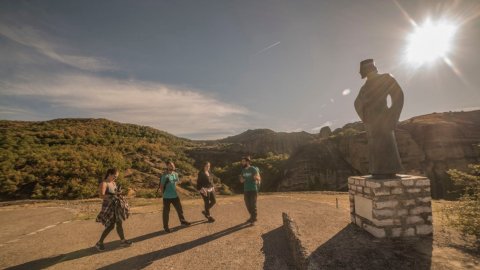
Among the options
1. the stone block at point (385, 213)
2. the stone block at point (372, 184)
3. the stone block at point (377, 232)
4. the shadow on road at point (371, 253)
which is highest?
the stone block at point (372, 184)

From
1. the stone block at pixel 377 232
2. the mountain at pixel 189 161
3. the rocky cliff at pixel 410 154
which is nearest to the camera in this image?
the stone block at pixel 377 232

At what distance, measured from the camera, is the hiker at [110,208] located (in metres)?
6.40

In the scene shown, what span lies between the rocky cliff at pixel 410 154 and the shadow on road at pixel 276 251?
23.6m

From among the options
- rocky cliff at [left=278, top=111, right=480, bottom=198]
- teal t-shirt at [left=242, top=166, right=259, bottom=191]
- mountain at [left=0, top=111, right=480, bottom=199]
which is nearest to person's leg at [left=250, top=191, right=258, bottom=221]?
teal t-shirt at [left=242, top=166, right=259, bottom=191]

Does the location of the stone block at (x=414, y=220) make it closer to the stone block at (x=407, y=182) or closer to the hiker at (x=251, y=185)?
the stone block at (x=407, y=182)

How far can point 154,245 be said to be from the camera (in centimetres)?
665

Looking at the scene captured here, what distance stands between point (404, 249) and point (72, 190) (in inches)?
909

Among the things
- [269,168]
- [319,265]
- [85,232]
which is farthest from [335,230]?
[269,168]

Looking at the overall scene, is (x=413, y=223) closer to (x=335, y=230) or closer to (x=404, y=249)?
(x=404, y=249)

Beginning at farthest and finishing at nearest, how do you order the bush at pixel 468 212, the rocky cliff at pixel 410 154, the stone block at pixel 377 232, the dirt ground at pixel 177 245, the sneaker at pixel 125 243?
the rocky cliff at pixel 410 154
the sneaker at pixel 125 243
the dirt ground at pixel 177 245
the bush at pixel 468 212
the stone block at pixel 377 232

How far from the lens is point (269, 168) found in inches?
1468

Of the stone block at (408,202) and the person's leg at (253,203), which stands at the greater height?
the stone block at (408,202)

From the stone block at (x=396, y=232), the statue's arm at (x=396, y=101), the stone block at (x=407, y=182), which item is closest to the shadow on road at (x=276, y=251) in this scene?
the stone block at (x=396, y=232)

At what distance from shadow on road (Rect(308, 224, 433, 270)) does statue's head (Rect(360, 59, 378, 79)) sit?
3.15 metres
